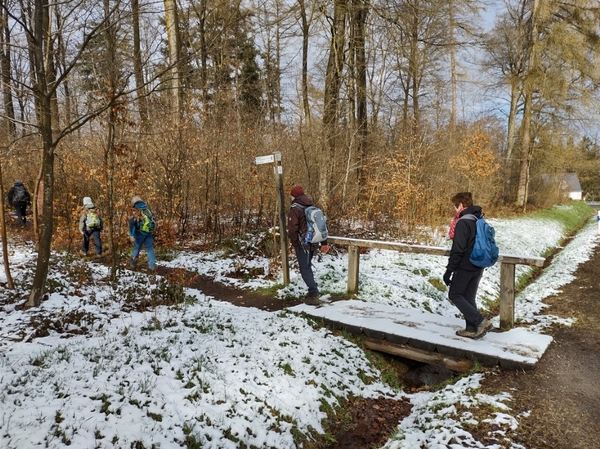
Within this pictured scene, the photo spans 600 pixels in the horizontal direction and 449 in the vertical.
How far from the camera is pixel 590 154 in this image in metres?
62.8

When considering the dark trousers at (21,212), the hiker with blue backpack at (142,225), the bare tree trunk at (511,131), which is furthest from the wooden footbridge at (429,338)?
the bare tree trunk at (511,131)

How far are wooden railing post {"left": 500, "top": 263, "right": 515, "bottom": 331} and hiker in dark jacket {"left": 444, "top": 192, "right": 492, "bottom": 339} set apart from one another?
44cm

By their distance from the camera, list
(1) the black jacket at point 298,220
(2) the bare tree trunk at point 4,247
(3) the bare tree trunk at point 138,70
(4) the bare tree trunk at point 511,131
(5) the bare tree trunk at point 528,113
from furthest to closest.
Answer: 1. (4) the bare tree trunk at point 511,131
2. (5) the bare tree trunk at point 528,113
3. (1) the black jacket at point 298,220
4. (2) the bare tree trunk at point 4,247
5. (3) the bare tree trunk at point 138,70

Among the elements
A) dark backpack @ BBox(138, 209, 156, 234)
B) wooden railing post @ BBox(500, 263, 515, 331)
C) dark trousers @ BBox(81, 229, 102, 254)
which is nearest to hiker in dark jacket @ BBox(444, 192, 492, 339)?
wooden railing post @ BBox(500, 263, 515, 331)

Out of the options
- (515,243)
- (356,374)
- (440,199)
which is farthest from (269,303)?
(515,243)

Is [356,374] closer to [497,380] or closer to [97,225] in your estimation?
[497,380]

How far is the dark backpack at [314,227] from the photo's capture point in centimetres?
662

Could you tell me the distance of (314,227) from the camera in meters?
6.63

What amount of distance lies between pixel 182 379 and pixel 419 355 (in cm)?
319

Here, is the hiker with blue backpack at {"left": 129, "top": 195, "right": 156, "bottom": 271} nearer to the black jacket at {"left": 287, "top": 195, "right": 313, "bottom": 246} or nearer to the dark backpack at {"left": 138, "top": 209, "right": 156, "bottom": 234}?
the dark backpack at {"left": 138, "top": 209, "right": 156, "bottom": 234}

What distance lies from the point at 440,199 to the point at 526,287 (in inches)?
174

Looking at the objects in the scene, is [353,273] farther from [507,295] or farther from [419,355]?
[507,295]

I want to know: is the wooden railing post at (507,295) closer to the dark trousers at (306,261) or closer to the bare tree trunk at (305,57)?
the dark trousers at (306,261)

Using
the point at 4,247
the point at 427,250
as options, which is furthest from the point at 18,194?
the point at 427,250
